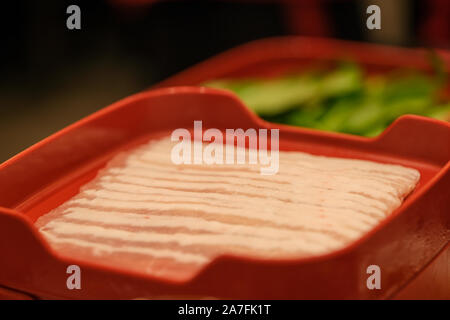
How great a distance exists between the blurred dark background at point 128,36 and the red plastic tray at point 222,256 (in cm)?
163

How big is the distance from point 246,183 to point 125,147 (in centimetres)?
26

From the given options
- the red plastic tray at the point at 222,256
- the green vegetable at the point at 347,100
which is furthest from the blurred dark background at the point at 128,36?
the red plastic tray at the point at 222,256

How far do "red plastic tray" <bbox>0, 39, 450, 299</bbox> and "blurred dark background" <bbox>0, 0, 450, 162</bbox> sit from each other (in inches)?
64.2

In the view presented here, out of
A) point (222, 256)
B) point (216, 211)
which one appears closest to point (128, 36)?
point (216, 211)

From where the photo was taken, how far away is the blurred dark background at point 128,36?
263 centimetres

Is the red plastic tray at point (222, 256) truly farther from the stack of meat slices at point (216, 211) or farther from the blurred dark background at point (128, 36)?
the blurred dark background at point (128, 36)

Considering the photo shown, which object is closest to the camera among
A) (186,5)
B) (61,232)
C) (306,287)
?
(306,287)

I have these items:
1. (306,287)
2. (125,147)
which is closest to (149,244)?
(306,287)

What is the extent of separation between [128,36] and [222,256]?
9.97 ft

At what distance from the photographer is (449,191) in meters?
0.70

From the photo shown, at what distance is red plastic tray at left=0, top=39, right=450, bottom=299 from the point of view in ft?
1.87

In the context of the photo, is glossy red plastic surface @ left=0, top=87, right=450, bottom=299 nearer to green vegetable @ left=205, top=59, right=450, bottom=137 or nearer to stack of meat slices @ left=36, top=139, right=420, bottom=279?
stack of meat slices @ left=36, top=139, right=420, bottom=279

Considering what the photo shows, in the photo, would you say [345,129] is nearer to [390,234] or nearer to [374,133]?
[374,133]

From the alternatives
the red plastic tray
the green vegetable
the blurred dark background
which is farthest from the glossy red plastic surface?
the blurred dark background
